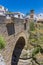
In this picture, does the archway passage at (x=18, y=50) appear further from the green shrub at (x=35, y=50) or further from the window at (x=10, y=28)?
the window at (x=10, y=28)

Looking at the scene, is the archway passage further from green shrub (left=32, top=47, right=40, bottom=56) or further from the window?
the window

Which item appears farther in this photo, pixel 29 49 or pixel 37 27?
pixel 37 27

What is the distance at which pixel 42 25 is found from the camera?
15.1 meters

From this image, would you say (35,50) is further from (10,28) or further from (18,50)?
(10,28)

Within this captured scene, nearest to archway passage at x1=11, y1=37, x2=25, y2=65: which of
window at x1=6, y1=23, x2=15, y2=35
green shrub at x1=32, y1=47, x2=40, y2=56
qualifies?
green shrub at x1=32, y1=47, x2=40, y2=56

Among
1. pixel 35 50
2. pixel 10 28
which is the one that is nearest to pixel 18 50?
pixel 35 50

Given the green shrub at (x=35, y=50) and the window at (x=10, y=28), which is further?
the green shrub at (x=35, y=50)

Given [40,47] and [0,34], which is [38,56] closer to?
[40,47]

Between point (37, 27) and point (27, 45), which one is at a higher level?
point (37, 27)

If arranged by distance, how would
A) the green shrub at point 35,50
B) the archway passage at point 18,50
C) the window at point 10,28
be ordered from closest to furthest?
the window at point 10,28
the archway passage at point 18,50
the green shrub at point 35,50

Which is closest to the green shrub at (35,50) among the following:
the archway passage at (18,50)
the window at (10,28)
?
the archway passage at (18,50)

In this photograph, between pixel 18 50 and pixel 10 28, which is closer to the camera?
pixel 10 28

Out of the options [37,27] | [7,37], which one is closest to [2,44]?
[7,37]

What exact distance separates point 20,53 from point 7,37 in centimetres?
470
